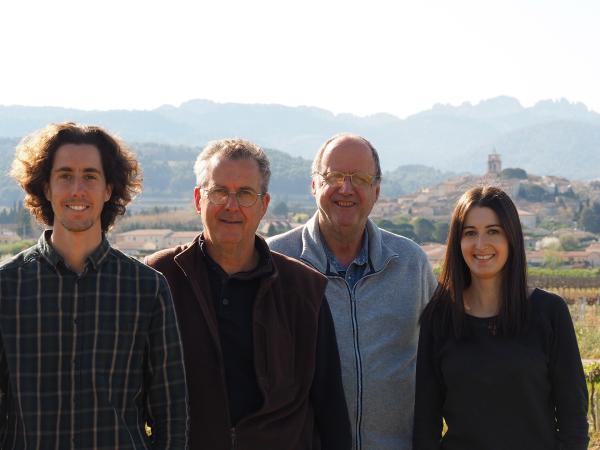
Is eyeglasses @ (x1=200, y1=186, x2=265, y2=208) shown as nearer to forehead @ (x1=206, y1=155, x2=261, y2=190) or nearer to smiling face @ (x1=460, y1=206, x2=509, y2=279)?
forehead @ (x1=206, y1=155, x2=261, y2=190)

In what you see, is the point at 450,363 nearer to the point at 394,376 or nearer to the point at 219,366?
the point at 394,376

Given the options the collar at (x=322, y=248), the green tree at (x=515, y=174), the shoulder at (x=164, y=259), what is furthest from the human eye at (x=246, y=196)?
the green tree at (x=515, y=174)

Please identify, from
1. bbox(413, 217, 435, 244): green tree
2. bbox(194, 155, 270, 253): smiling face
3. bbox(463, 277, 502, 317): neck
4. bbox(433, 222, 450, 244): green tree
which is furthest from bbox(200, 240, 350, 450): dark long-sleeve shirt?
bbox(433, 222, 450, 244): green tree

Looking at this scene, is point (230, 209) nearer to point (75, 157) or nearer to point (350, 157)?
point (75, 157)

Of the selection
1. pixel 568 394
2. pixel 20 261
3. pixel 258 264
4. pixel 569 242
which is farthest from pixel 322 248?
pixel 569 242

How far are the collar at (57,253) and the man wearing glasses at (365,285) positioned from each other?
120 centimetres

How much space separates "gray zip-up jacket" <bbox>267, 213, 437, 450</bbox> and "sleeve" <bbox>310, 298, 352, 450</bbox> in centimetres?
42

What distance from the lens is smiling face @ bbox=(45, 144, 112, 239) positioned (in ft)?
8.58

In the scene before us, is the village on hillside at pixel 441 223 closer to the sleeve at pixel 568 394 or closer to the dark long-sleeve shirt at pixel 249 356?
the sleeve at pixel 568 394

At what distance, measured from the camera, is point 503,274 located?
10.9 ft

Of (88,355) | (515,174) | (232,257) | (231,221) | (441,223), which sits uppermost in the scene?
(231,221)

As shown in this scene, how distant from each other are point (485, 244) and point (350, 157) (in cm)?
73

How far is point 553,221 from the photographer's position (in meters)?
90.4

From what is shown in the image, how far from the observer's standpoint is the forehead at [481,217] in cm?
328
